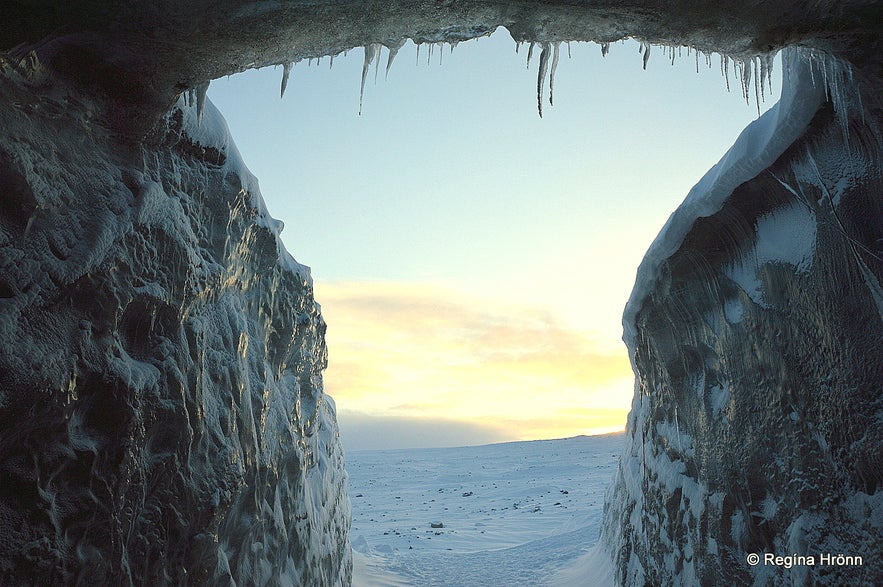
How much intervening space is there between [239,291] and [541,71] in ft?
11.4

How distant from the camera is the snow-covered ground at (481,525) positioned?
34.9ft

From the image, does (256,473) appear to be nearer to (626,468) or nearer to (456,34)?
(456,34)

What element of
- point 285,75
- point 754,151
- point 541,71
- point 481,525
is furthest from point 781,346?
point 481,525

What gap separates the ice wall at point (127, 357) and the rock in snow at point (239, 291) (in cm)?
2

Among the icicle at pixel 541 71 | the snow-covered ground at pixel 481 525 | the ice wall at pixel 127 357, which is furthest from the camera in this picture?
the snow-covered ground at pixel 481 525

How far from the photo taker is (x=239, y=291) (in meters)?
5.59

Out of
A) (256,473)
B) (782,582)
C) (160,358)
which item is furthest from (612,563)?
(160,358)

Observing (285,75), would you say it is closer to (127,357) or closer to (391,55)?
(391,55)

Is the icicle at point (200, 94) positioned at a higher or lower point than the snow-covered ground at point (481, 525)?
higher

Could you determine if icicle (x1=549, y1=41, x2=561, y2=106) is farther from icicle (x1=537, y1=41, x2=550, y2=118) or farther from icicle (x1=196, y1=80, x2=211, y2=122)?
icicle (x1=196, y1=80, x2=211, y2=122)

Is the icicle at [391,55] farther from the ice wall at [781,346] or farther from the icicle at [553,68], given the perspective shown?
the ice wall at [781,346]

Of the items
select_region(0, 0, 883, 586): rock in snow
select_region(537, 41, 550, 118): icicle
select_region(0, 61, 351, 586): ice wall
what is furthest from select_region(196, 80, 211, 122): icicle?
select_region(537, 41, 550, 118): icicle

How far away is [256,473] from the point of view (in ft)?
17.3

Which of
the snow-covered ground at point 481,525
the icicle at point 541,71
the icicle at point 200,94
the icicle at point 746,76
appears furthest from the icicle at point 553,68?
the snow-covered ground at point 481,525
